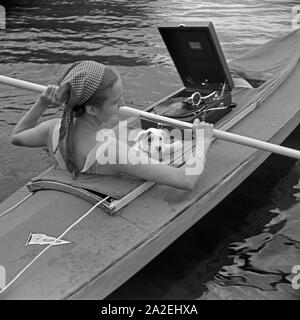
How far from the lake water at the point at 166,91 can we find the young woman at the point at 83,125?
85 centimetres

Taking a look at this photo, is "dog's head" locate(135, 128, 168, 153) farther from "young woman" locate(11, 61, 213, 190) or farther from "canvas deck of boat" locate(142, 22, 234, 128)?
"canvas deck of boat" locate(142, 22, 234, 128)

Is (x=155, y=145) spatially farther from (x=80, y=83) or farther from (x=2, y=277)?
(x=2, y=277)

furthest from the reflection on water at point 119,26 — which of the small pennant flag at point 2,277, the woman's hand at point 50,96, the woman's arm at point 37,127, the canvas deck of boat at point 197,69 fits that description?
the small pennant flag at point 2,277

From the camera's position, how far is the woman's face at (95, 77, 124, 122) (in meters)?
3.33

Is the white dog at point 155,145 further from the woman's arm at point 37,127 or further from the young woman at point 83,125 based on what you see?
the woman's arm at point 37,127

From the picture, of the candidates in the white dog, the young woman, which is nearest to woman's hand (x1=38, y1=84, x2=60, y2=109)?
the young woman

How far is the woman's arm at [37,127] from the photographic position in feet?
12.3

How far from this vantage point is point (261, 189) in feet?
17.7

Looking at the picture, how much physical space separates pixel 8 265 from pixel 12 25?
885 cm

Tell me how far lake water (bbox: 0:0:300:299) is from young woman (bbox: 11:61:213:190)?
2.78 feet

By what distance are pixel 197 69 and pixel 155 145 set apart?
145cm

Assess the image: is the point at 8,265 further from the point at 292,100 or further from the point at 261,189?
the point at 292,100
